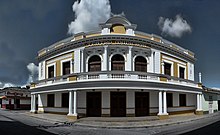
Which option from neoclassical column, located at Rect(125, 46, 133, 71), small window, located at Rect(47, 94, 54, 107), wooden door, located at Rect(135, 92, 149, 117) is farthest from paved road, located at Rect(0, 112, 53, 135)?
neoclassical column, located at Rect(125, 46, 133, 71)

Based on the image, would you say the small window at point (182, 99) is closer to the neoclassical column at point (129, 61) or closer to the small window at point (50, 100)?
the neoclassical column at point (129, 61)

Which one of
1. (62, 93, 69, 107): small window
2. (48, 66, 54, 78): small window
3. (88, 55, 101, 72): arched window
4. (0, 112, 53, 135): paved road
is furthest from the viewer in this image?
(48, 66, 54, 78): small window

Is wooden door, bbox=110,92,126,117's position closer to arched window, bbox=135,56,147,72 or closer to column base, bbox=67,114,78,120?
arched window, bbox=135,56,147,72

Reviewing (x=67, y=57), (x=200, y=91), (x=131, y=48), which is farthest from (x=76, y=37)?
(x=200, y=91)

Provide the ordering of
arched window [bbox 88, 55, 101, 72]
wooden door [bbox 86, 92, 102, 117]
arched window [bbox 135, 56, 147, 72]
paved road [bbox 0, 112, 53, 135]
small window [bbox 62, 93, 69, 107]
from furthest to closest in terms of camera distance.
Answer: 1. small window [bbox 62, 93, 69, 107]
2. arched window [bbox 135, 56, 147, 72]
3. arched window [bbox 88, 55, 101, 72]
4. wooden door [bbox 86, 92, 102, 117]
5. paved road [bbox 0, 112, 53, 135]

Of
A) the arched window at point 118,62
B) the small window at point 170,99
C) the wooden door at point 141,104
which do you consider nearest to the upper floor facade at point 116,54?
the arched window at point 118,62

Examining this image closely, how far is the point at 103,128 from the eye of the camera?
1383 cm

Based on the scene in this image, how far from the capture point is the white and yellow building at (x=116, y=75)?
17.8 meters

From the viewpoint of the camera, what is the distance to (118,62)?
20.2 meters

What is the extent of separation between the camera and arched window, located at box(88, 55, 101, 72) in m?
20.3

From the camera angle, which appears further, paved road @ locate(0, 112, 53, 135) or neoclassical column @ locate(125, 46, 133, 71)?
neoclassical column @ locate(125, 46, 133, 71)

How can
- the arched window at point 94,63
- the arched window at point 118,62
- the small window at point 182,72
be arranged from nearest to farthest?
the arched window at point 118,62
the arched window at point 94,63
the small window at point 182,72

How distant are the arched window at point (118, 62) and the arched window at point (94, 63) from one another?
1.40 m

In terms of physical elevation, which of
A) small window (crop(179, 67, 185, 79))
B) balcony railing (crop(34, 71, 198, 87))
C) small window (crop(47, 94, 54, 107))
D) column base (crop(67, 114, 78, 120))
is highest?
small window (crop(179, 67, 185, 79))
